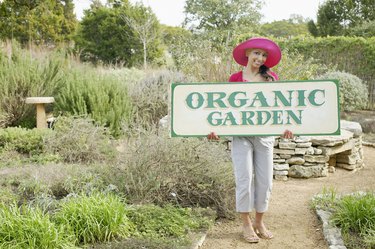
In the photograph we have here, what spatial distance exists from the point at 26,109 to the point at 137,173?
189 inches

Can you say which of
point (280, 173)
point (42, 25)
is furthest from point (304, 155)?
point (42, 25)

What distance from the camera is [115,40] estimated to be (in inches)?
961

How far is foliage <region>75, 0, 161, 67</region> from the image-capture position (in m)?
24.3

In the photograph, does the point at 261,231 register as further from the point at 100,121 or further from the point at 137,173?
the point at 100,121

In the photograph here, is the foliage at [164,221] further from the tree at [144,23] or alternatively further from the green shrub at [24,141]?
the tree at [144,23]

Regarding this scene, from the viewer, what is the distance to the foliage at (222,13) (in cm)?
3256

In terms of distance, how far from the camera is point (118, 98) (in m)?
8.00

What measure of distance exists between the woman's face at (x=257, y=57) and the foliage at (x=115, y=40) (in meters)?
20.5

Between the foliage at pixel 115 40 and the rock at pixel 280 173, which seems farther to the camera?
the foliage at pixel 115 40

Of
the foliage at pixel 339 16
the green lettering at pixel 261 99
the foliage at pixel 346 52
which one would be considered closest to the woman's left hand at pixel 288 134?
the green lettering at pixel 261 99

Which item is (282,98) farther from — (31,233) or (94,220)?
(31,233)

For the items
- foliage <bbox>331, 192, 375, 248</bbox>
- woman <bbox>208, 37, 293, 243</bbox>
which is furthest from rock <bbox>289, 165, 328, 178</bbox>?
woman <bbox>208, 37, 293, 243</bbox>

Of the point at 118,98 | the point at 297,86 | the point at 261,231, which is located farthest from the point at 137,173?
the point at 118,98

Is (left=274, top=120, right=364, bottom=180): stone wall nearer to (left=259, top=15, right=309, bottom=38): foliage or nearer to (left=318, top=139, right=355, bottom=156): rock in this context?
(left=318, top=139, right=355, bottom=156): rock
